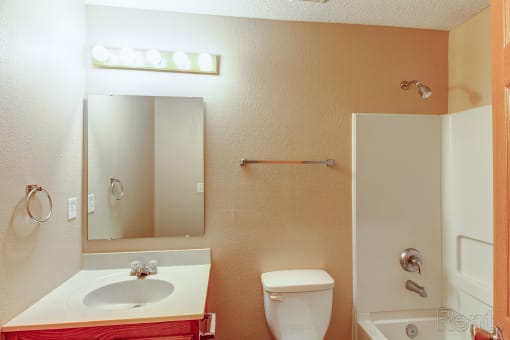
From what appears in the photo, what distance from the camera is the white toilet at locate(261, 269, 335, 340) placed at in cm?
156

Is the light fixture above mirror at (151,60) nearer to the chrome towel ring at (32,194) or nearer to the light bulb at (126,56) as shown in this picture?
the light bulb at (126,56)

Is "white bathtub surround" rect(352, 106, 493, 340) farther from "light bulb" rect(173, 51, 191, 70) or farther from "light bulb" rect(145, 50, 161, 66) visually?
"light bulb" rect(145, 50, 161, 66)

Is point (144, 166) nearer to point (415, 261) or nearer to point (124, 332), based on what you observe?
point (124, 332)

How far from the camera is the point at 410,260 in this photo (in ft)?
5.91

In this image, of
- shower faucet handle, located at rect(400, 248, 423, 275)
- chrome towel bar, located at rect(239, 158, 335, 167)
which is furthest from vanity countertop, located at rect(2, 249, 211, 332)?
shower faucet handle, located at rect(400, 248, 423, 275)

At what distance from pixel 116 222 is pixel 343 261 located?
1444 millimetres

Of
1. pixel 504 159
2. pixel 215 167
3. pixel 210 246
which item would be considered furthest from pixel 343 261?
pixel 504 159

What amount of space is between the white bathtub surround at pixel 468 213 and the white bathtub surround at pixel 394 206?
0.06m

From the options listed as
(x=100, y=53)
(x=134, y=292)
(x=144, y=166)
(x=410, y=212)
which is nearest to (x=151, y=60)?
(x=100, y=53)

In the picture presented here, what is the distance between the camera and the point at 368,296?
1783 millimetres

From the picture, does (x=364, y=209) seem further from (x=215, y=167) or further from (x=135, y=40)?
(x=135, y=40)

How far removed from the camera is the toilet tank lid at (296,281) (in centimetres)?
155

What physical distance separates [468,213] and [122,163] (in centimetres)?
213

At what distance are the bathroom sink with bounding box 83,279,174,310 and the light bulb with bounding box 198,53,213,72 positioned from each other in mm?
1242
